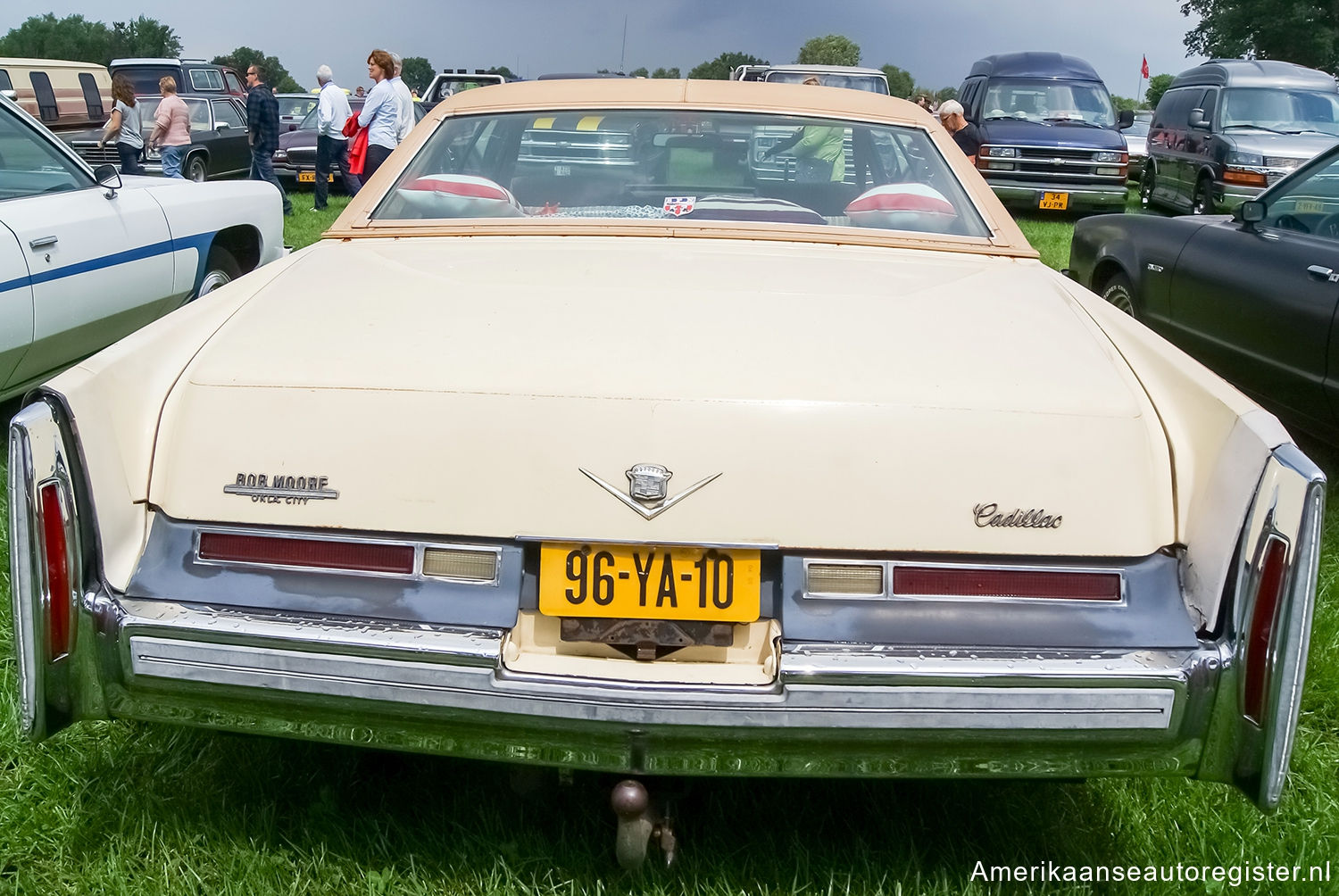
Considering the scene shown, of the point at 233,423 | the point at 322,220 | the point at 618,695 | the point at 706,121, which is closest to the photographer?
the point at 618,695

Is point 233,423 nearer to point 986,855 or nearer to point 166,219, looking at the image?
point 986,855

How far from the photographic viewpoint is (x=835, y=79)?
1625cm

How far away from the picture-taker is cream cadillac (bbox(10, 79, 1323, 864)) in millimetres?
1918

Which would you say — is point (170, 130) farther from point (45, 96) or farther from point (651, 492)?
point (651, 492)

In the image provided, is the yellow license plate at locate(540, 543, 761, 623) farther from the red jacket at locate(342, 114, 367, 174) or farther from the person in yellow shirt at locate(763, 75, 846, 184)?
the red jacket at locate(342, 114, 367, 174)

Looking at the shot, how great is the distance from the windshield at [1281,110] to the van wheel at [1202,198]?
0.73 m

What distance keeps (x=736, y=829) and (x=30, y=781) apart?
1.58 m

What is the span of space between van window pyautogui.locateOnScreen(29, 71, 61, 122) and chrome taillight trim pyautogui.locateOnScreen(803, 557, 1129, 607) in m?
22.4

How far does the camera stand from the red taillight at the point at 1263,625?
1.86 metres

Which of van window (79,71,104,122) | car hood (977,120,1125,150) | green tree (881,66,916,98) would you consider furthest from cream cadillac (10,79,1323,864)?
green tree (881,66,916,98)

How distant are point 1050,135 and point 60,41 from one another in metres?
99.2

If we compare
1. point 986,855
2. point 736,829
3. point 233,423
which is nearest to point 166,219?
point 233,423

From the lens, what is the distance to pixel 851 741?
1.93 m

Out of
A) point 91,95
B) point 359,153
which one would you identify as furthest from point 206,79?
point 359,153
